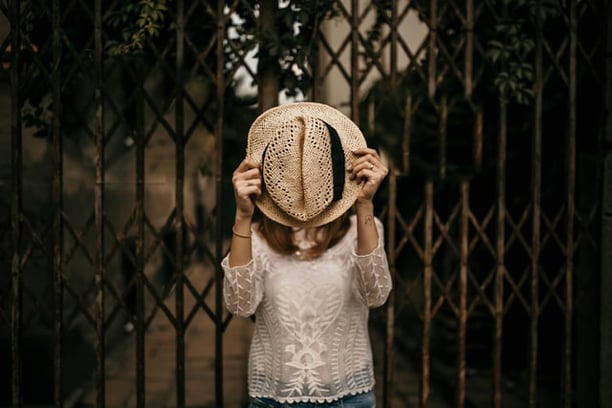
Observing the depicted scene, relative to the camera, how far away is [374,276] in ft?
8.23

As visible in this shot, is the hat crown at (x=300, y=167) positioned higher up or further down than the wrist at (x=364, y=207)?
higher up

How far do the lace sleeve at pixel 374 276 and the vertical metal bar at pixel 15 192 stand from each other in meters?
1.96

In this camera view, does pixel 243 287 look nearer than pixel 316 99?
Yes

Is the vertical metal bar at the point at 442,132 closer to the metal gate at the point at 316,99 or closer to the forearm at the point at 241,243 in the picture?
the metal gate at the point at 316,99

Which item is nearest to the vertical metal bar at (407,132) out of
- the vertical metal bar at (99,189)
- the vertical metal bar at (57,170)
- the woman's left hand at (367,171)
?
the woman's left hand at (367,171)

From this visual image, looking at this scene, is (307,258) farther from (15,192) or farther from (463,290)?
(15,192)

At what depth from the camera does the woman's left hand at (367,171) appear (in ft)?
7.99

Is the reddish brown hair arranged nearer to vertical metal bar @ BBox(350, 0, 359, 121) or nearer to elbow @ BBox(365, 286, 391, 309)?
elbow @ BBox(365, 286, 391, 309)

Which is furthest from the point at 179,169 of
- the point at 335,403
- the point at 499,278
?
the point at 499,278

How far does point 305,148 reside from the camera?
2.33m

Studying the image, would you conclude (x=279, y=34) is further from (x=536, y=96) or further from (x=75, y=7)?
(x=536, y=96)

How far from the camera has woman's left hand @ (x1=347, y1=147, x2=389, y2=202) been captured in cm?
244

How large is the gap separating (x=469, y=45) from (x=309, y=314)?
1816mm

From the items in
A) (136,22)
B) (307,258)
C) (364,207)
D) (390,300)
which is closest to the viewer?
(364,207)
